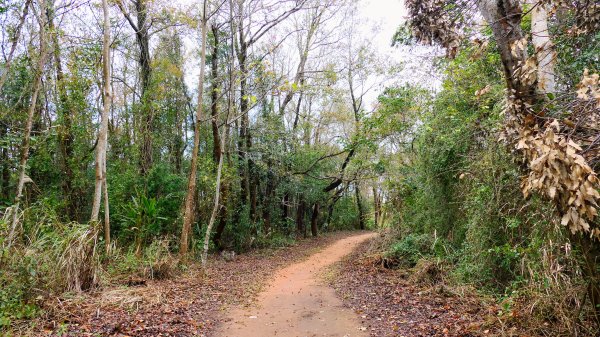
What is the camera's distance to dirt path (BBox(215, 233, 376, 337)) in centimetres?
535

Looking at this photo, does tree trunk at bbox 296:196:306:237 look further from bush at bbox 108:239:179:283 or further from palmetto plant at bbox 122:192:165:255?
bush at bbox 108:239:179:283

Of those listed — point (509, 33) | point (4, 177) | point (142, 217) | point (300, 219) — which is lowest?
point (300, 219)

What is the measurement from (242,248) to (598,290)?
43.0 feet

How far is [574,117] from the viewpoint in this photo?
2.85m

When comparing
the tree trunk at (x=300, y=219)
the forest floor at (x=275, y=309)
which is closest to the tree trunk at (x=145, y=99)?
the forest floor at (x=275, y=309)

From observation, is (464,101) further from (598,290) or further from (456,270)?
(598,290)

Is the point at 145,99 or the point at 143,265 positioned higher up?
the point at 145,99

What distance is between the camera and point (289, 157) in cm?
1661

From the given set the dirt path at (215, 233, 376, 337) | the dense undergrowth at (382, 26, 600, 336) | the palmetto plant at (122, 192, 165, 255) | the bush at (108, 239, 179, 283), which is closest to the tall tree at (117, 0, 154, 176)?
the palmetto plant at (122, 192, 165, 255)

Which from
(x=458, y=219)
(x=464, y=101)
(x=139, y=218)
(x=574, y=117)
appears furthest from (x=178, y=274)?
(x=574, y=117)

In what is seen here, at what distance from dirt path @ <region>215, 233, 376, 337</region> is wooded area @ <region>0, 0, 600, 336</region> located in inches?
86.0

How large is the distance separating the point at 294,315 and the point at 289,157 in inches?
426

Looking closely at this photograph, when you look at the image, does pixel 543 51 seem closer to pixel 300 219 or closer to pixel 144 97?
pixel 144 97

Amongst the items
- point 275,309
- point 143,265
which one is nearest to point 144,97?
point 143,265
